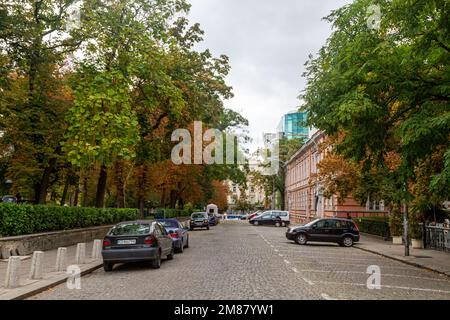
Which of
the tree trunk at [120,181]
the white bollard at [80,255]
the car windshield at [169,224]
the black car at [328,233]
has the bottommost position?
the white bollard at [80,255]

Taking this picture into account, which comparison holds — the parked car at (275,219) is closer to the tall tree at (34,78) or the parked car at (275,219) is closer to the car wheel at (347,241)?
the car wheel at (347,241)

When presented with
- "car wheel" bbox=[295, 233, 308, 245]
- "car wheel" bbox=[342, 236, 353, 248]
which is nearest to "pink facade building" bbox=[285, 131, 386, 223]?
"car wheel" bbox=[342, 236, 353, 248]

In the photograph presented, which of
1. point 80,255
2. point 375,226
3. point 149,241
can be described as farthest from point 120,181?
point 149,241

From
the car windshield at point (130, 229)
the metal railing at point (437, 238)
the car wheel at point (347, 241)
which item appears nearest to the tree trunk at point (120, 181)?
the car wheel at point (347, 241)

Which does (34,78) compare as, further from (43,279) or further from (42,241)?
(43,279)

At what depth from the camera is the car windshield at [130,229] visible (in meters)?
14.6

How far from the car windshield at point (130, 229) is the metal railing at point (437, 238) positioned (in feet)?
49.9

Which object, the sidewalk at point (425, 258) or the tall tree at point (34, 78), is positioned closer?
the sidewalk at point (425, 258)

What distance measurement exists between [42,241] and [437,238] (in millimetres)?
18629

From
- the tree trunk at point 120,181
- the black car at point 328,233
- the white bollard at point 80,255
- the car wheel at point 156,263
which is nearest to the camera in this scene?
the car wheel at point 156,263

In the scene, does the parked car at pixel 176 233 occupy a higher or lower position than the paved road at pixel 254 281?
higher

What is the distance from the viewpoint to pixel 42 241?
1930 centimetres
